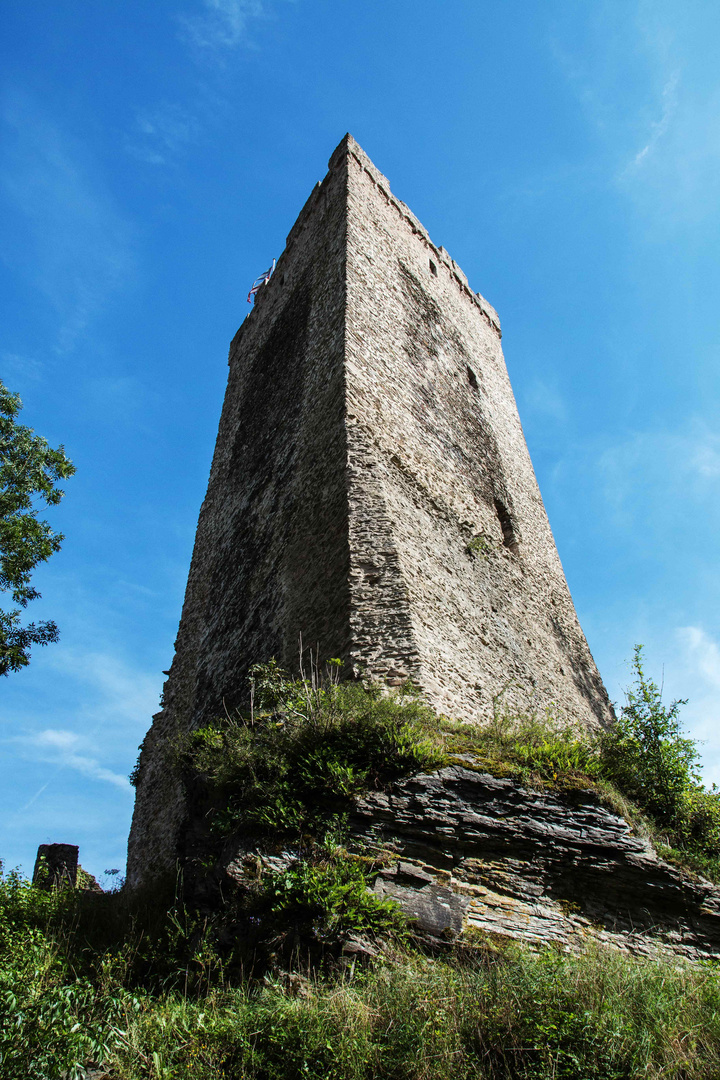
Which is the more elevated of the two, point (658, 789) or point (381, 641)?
point (381, 641)

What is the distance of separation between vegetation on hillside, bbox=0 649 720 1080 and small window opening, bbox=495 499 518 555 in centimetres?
422

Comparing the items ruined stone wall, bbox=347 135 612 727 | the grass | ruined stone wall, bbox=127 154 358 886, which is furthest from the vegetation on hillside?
ruined stone wall, bbox=127 154 358 886

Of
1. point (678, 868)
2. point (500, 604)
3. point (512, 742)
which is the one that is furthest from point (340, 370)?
point (678, 868)

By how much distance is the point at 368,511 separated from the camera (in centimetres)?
723

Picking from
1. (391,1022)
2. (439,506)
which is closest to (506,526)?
(439,506)

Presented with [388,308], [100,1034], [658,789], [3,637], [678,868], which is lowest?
[100,1034]

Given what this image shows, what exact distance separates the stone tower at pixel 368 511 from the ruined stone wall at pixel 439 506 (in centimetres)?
3

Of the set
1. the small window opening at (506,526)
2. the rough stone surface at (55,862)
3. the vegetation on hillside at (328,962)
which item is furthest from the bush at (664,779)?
the rough stone surface at (55,862)

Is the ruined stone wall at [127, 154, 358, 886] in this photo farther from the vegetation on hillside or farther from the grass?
the grass

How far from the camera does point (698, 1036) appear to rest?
10.6 ft

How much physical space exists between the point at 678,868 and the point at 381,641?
285cm

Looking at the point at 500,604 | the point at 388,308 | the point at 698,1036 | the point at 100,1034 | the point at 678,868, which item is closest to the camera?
the point at 698,1036

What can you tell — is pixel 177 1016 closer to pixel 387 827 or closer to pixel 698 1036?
pixel 387 827

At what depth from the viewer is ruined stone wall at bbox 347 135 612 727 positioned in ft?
21.7
